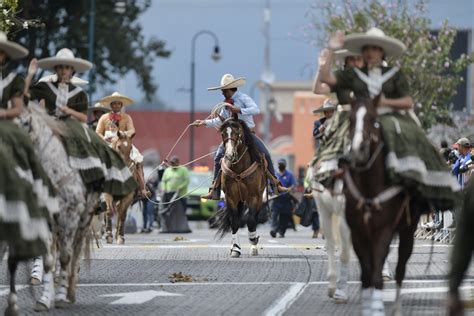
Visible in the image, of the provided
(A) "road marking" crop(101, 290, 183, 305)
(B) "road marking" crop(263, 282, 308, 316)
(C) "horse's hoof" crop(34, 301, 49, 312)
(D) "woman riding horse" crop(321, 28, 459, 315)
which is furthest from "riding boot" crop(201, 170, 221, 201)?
(D) "woman riding horse" crop(321, 28, 459, 315)

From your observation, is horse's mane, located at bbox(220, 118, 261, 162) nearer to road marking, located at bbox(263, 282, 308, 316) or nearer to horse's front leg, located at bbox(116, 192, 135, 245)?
horse's front leg, located at bbox(116, 192, 135, 245)

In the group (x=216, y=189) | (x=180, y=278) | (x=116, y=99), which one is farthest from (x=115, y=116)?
(x=180, y=278)

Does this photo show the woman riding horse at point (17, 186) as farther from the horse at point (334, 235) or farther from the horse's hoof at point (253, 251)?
the horse's hoof at point (253, 251)

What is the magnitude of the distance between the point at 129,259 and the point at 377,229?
33.9 ft

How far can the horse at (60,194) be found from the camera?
1648cm

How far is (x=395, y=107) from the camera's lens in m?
15.4

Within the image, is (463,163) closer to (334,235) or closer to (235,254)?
(235,254)

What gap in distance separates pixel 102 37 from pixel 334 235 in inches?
1809

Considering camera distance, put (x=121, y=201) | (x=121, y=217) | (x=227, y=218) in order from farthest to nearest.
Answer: (x=121, y=217)
(x=121, y=201)
(x=227, y=218)

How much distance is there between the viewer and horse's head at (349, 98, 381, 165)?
14398mm

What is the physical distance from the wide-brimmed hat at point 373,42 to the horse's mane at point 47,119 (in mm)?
3209

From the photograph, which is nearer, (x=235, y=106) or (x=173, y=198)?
(x=235, y=106)

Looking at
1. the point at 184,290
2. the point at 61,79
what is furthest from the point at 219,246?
the point at 61,79

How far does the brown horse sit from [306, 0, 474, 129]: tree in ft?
120
